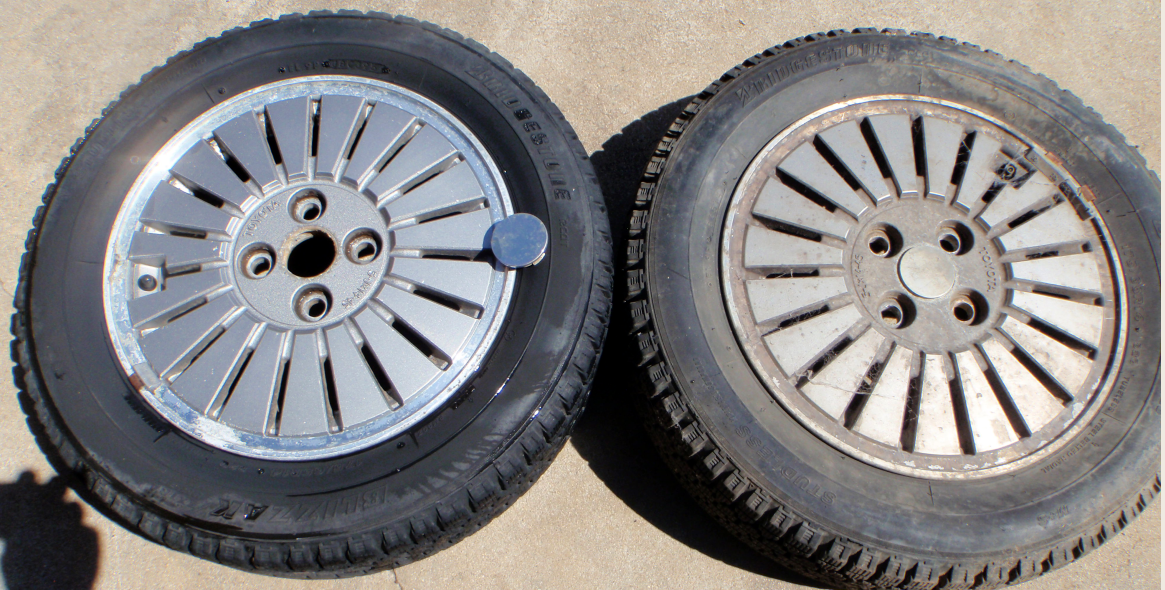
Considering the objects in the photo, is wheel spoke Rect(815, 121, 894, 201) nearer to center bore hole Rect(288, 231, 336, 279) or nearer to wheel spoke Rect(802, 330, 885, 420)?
wheel spoke Rect(802, 330, 885, 420)

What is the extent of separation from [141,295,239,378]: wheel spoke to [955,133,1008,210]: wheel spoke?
2.34 m

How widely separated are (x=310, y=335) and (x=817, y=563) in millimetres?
1601

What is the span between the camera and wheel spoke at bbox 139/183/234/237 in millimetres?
2041

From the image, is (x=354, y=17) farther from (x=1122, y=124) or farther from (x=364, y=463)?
(x=1122, y=124)

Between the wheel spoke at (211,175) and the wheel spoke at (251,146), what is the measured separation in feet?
0.16

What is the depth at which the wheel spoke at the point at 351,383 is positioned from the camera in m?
1.82

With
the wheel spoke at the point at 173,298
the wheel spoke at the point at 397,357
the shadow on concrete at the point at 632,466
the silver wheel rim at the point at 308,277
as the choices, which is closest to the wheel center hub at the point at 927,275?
the shadow on concrete at the point at 632,466

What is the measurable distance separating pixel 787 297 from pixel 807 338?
0.14 meters

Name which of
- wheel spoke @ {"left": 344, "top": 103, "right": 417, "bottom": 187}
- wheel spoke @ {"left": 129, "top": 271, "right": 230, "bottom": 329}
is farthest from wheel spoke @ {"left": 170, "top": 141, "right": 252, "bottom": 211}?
wheel spoke @ {"left": 344, "top": 103, "right": 417, "bottom": 187}

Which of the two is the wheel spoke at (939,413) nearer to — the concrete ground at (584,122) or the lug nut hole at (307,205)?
the concrete ground at (584,122)

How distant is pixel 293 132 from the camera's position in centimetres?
210

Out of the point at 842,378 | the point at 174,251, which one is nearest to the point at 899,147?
the point at 842,378

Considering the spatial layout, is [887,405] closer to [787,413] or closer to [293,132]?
[787,413]

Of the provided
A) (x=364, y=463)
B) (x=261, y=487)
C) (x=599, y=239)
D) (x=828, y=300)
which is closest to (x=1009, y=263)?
(x=828, y=300)
